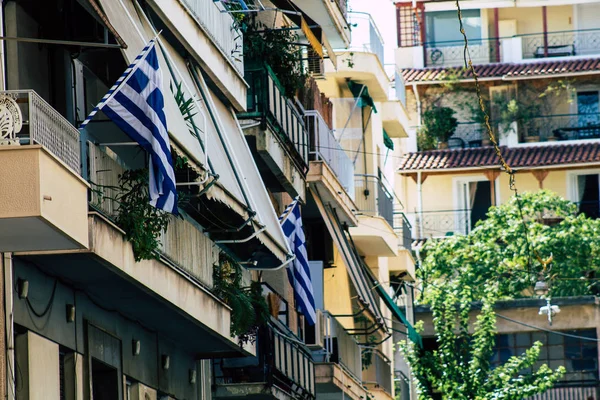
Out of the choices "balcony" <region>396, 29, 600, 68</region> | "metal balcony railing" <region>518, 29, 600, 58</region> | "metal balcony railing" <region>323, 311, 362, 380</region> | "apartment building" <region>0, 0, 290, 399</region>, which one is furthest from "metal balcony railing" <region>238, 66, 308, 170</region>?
"metal balcony railing" <region>518, 29, 600, 58</region>

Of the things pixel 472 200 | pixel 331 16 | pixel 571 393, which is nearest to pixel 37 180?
pixel 331 16

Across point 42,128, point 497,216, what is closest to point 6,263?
point 42,128

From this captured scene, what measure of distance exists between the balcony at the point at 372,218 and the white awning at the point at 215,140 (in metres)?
14.5

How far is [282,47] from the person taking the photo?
2575cm

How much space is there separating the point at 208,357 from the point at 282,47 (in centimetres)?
489

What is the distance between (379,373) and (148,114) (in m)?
24.3

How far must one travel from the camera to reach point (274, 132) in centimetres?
2552

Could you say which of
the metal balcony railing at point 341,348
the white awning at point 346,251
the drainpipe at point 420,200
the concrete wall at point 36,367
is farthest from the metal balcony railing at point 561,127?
the concrete wall at point 36,367

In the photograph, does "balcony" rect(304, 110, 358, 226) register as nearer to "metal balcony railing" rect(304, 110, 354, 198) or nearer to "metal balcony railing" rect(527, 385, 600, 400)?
"metal balcony railing" rect(304, 110, 354, 198)

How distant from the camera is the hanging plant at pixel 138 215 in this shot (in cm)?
1697

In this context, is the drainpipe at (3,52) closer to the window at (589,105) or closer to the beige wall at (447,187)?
the beige wall at (447,187)

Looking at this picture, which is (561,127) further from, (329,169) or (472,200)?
(329,169)

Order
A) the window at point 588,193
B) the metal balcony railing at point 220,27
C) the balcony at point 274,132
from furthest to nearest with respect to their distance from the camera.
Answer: the window at point 588,193 < the balcony at point 274,132 < the metal balcony railing at point 220,27

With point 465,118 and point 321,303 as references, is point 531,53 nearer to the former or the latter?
point 465,118
